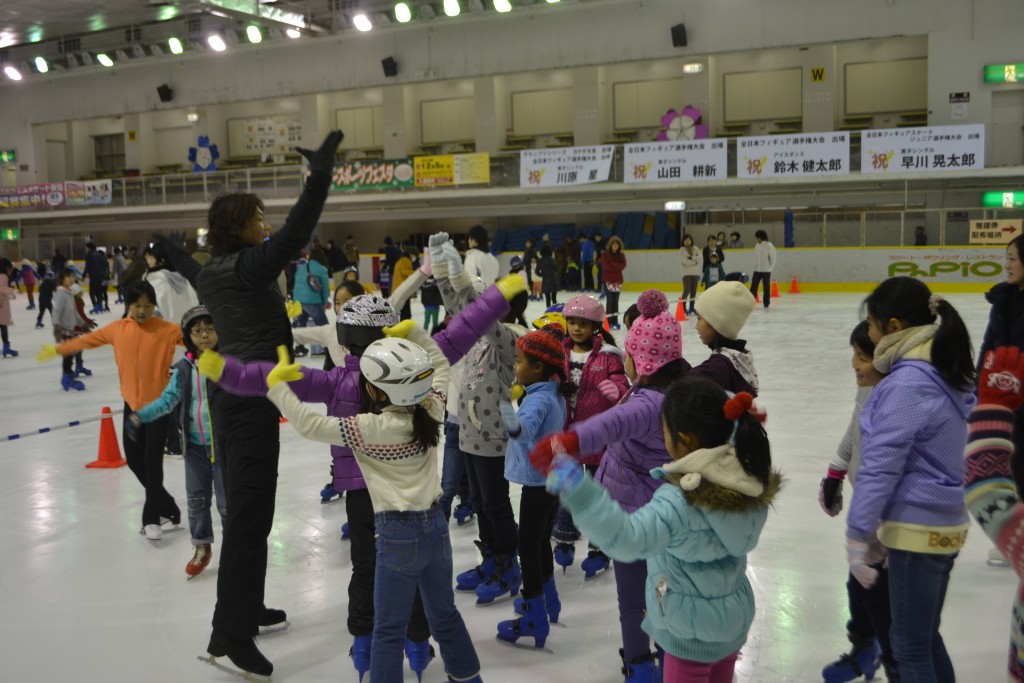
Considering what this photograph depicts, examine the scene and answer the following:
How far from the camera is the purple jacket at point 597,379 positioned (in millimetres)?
3588

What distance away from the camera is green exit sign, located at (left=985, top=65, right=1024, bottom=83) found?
800 inches

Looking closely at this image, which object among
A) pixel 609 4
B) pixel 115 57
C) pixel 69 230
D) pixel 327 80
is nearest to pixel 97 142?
pixel 69 230

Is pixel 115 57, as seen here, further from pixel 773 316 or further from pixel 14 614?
pixel 14 614

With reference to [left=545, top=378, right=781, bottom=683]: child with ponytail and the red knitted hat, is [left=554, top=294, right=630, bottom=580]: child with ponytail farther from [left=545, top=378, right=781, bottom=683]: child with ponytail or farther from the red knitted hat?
[left=545, top=378, right=781, bottom=683]: child with ponytail

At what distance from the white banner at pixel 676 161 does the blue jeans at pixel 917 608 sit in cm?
2011

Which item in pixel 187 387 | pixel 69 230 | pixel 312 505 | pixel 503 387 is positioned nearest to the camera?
pixel 503 387

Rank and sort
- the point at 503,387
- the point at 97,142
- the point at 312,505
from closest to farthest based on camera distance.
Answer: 1. the point at 503,387
2. the point at 312,505
3. the point at 97,142

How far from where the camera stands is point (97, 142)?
35.3 meters

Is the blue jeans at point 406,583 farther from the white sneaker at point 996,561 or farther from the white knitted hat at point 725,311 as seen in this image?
the white sneaker at point 996,561

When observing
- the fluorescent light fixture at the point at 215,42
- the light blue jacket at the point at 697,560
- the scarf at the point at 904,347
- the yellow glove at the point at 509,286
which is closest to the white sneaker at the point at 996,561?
the scarf at the point at 904,347

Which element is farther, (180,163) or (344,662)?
(180,163)

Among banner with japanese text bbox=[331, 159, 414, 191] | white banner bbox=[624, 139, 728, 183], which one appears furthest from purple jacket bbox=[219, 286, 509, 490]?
banner with japanese text bbox=[331, 159, 414, 191]

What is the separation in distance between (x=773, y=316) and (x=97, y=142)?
2972cm

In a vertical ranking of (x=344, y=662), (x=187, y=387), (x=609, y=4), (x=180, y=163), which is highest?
(x=609, y=4)
